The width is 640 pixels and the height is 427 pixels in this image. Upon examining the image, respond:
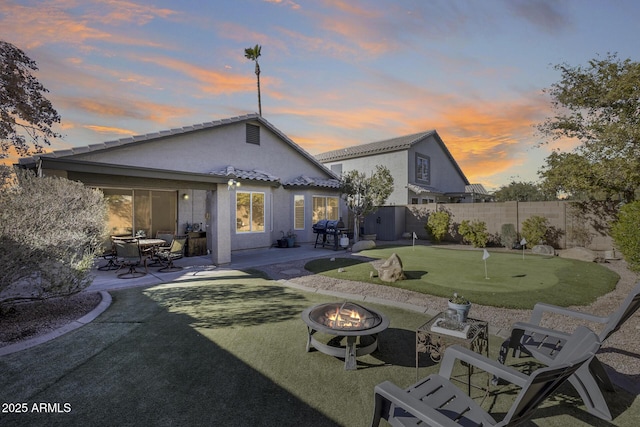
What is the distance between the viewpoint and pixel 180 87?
13234 millimetres

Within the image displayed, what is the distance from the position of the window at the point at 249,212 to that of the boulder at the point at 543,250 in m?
13.5

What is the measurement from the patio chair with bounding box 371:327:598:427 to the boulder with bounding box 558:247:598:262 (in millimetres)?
12094

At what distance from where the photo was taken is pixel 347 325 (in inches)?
163

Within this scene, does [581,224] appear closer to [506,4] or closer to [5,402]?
[506,4]

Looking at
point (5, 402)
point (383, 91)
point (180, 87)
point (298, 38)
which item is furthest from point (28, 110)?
point (383, 91)

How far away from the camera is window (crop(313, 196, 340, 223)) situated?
17703mm

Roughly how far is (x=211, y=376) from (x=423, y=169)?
24.4 m

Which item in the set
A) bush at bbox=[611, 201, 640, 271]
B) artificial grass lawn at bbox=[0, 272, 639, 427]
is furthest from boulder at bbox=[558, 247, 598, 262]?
artificial grass lawn at bbox=[0, 272, 639, 427]

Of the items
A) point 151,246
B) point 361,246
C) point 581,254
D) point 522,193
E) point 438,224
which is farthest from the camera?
point 522,193

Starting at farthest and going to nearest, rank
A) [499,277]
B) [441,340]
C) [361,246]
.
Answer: [361,246], [499,277], [441,340]

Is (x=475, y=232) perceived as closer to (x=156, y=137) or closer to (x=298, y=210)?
(x=298, y=210)

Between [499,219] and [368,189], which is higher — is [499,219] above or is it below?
below

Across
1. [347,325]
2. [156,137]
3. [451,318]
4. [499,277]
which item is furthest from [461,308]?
[156,137]

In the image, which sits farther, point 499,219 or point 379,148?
point 379,148
